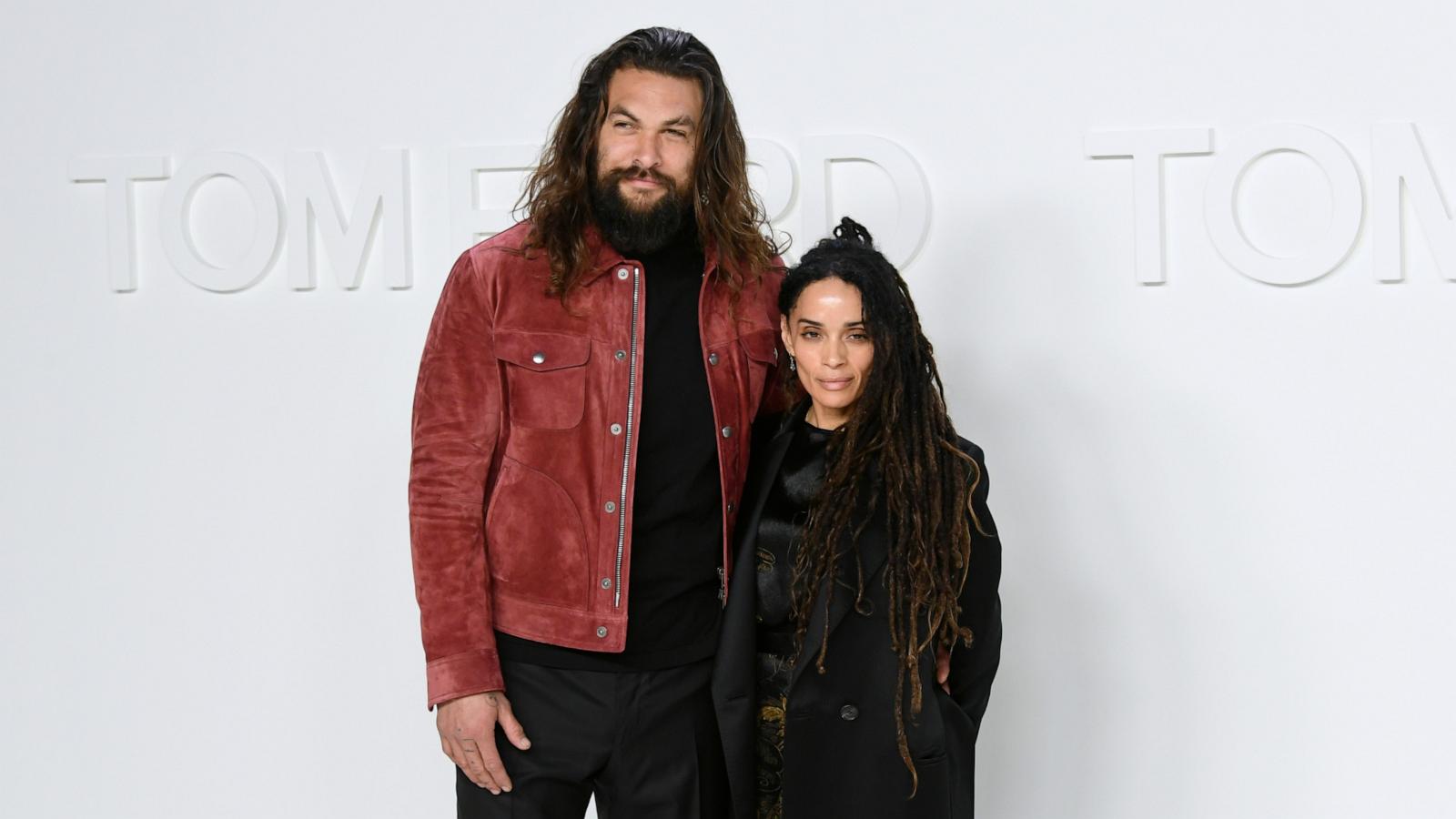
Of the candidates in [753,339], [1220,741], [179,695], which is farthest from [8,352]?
[1220,741]

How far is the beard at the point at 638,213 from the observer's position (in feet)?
7.36

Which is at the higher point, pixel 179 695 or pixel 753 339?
pixel 753 339

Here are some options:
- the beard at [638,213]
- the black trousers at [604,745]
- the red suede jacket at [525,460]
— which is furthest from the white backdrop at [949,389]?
the black trousers at [604,745]

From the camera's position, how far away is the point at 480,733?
7.07 feet

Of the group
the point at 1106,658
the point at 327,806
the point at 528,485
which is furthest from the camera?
the point at 327,806

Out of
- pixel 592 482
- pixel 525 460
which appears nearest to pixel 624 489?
pixel 592 482

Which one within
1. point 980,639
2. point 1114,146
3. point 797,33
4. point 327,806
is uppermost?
point 797,33

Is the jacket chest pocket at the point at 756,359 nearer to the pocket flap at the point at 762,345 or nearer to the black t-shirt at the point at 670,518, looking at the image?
the pocket flap at the point at 762,345

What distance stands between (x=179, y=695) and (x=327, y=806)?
46 cm

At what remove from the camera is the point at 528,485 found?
223 cm

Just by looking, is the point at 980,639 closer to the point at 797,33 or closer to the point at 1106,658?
the point at 1106,658

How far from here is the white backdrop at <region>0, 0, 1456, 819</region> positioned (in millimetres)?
2854

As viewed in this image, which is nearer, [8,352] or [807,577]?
[807,577]

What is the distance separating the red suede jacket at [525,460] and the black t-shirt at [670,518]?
1.0 inches
